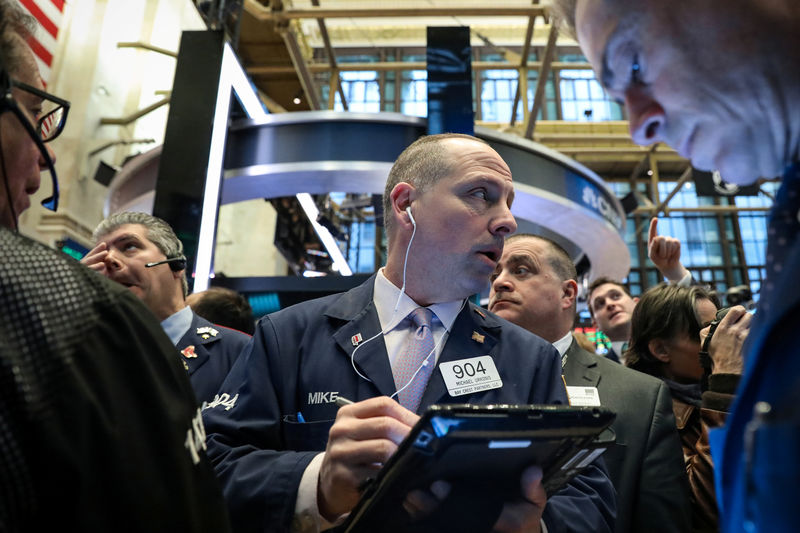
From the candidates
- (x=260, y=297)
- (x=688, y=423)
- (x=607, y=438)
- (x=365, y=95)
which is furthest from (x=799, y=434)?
(x=365, y=95)

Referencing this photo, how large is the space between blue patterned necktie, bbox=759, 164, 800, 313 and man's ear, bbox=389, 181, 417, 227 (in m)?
1.23

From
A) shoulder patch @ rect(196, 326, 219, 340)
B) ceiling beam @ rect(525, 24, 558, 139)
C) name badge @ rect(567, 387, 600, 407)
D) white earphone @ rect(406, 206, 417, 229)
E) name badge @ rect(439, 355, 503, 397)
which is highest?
ceiling beam @ rect(525, 24, 558, 139)

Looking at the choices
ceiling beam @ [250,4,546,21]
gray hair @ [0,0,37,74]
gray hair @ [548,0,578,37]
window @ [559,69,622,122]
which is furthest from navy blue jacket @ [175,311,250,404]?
window @ [559,69,622,122]

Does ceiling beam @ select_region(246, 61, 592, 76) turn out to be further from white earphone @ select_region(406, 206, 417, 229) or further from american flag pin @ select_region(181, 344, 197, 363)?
white earphone @ select_region(406, 206, 417, 229)

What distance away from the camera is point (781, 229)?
0.68 metres

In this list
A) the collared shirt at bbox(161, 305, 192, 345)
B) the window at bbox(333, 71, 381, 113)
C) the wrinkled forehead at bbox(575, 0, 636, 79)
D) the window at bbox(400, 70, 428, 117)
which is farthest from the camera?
the window at bbox(400, 70, 428, 117)

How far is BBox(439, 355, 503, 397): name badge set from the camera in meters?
1.47

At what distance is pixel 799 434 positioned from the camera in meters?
0.50

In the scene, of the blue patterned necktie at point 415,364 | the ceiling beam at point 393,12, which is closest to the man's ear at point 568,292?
the blue patterned necktie at point 415,364

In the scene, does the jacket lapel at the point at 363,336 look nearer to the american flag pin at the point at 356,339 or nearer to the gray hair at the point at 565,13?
the american flag pin at the point at 356,339

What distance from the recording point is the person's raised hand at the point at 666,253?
2.86m

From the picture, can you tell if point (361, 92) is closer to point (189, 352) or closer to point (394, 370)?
point (189, 352)

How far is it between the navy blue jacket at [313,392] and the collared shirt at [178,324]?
1.06m

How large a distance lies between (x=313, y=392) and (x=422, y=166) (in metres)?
0.81
